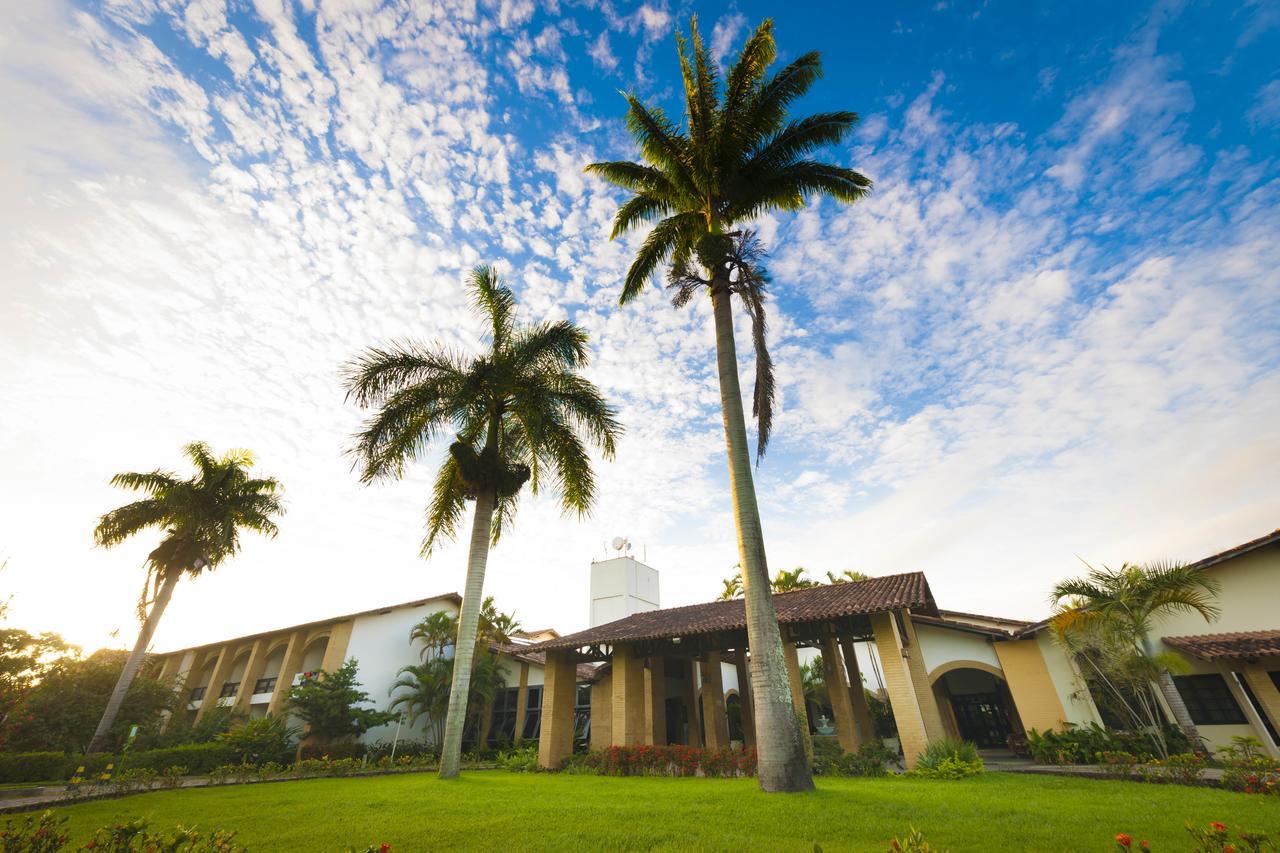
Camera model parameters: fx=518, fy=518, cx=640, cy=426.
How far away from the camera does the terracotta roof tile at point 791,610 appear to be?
1477cm

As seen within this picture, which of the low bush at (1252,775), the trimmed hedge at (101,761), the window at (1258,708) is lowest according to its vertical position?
the low bush at (1252,775)

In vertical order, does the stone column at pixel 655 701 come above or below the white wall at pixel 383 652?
below

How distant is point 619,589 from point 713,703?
18656 millimetres

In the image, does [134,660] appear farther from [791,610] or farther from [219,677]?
[791,610]

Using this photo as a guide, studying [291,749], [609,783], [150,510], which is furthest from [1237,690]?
[150,510]

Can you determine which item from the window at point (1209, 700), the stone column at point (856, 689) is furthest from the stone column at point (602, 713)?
the window at point (1209, 700)

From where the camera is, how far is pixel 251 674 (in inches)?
1107

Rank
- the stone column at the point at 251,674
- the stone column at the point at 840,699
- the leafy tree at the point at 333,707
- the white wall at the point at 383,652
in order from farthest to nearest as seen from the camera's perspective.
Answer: the stone column at the point at 251,674 < the white wall at the point at 383,652 < the leafy tree at the point at 333,707 < the stone column at the point at 840,699

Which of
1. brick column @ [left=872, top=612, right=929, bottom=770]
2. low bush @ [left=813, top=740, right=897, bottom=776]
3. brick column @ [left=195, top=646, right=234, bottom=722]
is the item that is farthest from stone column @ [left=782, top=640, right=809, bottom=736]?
brick column @ [left=195, top=646, right=234, bottom=722]

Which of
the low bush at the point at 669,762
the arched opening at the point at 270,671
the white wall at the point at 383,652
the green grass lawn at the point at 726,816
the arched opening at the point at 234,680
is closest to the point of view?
the green grass lawn at the point at 726,816

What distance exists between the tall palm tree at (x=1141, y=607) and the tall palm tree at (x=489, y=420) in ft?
46.7

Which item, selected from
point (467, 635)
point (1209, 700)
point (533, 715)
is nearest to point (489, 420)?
point (467, 635)

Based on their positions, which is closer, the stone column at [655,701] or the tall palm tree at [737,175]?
the tall palm tree at [737,175]

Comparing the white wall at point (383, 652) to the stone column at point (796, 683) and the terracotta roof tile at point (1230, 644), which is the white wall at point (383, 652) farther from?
the terracotta roof tile at point (1230, 644)
